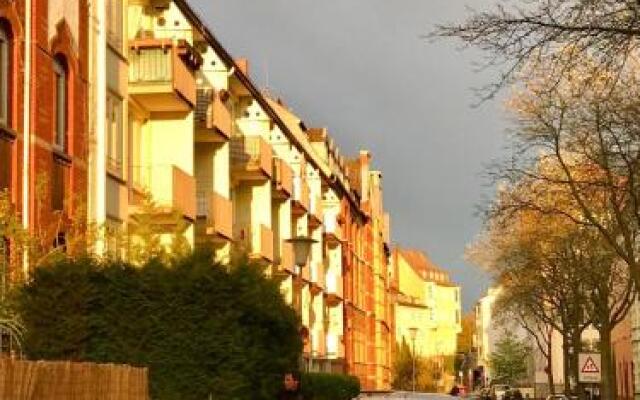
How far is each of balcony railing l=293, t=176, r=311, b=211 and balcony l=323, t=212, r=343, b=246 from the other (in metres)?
9.34

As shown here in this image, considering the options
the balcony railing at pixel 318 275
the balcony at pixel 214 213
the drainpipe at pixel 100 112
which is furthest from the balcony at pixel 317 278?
the drainpipe at pixel 100 112

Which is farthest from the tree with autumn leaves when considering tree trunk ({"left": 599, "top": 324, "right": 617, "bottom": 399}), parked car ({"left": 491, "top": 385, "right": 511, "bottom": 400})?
parked car ({"left": 491, "top": 385, "right": 511, "bottom": 400})

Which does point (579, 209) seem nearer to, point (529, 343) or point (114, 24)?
point (114, 24)

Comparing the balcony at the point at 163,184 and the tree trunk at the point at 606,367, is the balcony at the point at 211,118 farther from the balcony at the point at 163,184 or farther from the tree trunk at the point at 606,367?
the tree trunk at the point at 606,367

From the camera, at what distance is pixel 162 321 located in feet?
63.1

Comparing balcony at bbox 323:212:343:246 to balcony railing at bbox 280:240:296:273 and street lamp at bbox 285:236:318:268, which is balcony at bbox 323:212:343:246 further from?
street lamp at bbox 285:236:318:268

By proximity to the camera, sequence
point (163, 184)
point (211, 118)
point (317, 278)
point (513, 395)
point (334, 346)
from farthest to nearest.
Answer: point (513, 395), point (334, 346), point (317, 278), point (211, 118), point (163, 184)

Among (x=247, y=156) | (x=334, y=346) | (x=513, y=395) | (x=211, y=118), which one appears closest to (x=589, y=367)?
(x=247, y=156)

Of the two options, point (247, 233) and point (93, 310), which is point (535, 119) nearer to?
point (247, 233)

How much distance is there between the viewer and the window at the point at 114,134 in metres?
28.2

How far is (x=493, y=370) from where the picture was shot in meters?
139

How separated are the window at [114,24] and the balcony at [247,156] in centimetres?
1518

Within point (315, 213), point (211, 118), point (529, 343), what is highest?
point (315, 213)

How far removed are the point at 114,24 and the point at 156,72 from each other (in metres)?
3.00
